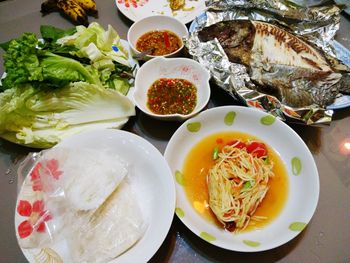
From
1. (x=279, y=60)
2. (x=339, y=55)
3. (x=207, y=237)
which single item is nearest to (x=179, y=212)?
(x=207, y=237)

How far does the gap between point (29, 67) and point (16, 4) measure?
131cm

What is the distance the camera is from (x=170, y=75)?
193 centimetres

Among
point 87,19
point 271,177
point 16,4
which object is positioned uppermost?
point 16,4

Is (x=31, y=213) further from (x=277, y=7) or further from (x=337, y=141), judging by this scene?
(x=277, y=7)

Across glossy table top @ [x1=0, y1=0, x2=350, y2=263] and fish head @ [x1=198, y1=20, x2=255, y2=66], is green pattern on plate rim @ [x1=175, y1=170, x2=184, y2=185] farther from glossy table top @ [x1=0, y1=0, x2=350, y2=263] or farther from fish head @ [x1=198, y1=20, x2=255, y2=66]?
fish head @ [x1=198, y1=20, x2=255, y2=66]

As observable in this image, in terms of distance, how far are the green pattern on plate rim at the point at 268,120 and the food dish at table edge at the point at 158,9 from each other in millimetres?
1056

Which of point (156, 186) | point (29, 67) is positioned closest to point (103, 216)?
point (156, 186)

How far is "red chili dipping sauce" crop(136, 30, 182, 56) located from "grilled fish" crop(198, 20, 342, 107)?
212 millimetres

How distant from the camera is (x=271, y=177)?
1.56m

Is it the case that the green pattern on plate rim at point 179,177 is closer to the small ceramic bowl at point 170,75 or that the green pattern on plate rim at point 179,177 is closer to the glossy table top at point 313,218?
the glossy table top at point 313,218

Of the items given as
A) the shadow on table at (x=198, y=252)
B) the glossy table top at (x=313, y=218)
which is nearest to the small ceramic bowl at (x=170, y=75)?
the glossy table top at (x=313, y=218)

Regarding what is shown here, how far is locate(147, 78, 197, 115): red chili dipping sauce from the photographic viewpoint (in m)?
1.77

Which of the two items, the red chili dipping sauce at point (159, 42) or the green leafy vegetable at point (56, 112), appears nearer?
the green leafy vegetable at point (56, 112)

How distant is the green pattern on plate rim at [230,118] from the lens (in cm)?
170
